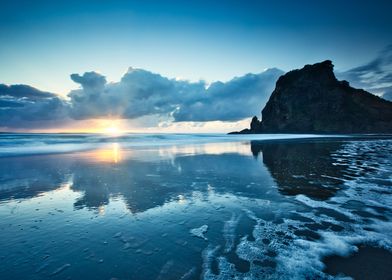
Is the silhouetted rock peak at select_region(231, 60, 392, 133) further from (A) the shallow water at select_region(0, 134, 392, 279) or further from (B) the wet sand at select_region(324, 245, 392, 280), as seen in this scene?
(B) the wet sand at select_region(324, 245, 392, 280)

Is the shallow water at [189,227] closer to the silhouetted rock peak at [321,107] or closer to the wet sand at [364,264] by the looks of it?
the wet sand at [364,264]

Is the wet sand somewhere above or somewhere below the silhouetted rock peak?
below

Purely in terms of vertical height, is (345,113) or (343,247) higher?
(345,113)

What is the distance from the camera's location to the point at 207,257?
13.5 ft

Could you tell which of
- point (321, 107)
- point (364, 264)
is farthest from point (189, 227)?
point (321, 107)

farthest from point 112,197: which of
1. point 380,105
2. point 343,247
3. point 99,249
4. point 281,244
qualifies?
point 380,105

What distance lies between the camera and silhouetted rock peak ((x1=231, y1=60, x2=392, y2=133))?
113 m

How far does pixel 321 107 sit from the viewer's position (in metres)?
118

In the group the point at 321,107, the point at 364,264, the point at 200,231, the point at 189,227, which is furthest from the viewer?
the point at 321,107

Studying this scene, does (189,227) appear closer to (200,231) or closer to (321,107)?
(200,231)

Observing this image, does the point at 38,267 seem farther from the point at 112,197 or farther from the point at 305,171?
the point at 305,171

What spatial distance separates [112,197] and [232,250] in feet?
17.7

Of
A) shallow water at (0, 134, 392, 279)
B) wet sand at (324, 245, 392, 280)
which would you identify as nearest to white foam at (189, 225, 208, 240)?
shallow water at (0, 134, 392, 279)

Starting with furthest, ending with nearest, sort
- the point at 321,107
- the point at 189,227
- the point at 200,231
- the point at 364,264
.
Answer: the point at 321,107 → the point at 189,227 → the point at 200,231 → the point at 364,264
